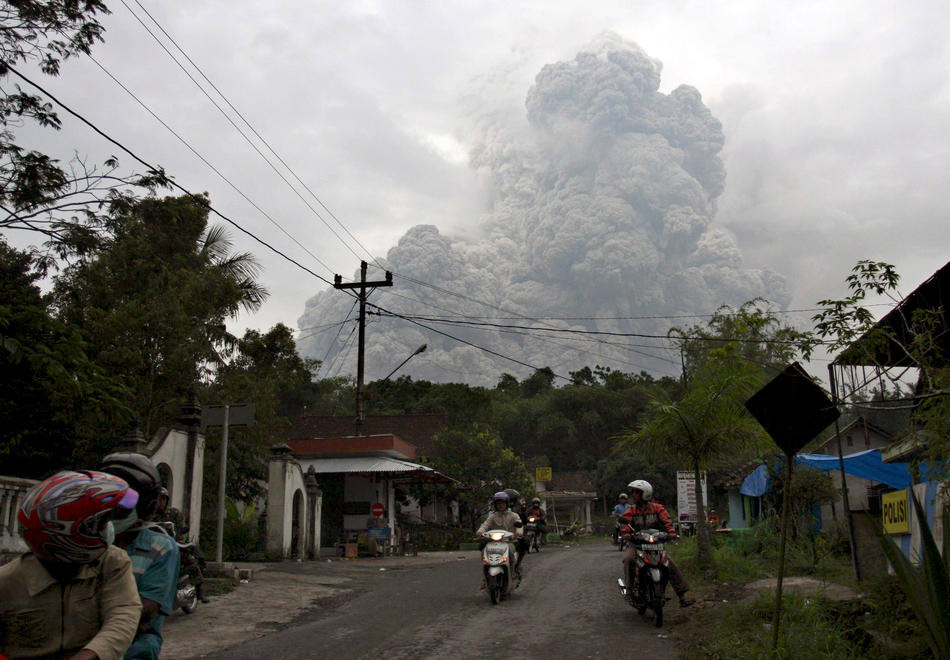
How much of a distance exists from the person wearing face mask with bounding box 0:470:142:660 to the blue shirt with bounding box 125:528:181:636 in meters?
0.68

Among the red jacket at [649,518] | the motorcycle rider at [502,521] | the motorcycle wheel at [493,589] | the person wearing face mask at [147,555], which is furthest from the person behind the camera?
the motorcycle rider at [502,521]

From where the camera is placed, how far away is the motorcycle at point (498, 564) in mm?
11008

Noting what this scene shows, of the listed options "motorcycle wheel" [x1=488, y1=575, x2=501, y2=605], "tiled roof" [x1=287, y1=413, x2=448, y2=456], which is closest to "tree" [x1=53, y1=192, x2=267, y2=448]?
"motorcycle wheel" [x1=488, y1=575, x2=501, y2=605]

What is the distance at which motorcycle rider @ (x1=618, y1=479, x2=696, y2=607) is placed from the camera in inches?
378

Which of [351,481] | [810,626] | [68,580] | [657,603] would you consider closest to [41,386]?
[657,603]

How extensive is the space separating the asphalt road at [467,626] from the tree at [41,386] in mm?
4241

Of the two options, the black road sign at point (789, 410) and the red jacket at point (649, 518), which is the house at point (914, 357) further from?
the red jacket at point (649, 518)

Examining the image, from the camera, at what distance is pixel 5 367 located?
1200cm

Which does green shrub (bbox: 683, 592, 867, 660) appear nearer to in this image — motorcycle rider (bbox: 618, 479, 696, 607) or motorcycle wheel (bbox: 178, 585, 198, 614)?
motorcycle rider (bbox: 618, 479, 696, 607)

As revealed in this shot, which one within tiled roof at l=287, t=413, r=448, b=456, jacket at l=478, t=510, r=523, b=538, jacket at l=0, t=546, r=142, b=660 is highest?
tiled roof at l=287, t=413, r=448, b=456

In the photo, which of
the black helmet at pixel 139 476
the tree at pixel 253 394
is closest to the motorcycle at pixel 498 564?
the black helmet at pixel 139 476

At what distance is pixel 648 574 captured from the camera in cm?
907

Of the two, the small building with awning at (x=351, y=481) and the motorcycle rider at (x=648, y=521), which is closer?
the motorcycle rider at (x=648, y=521)

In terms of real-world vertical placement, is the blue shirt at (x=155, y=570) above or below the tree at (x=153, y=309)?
below
